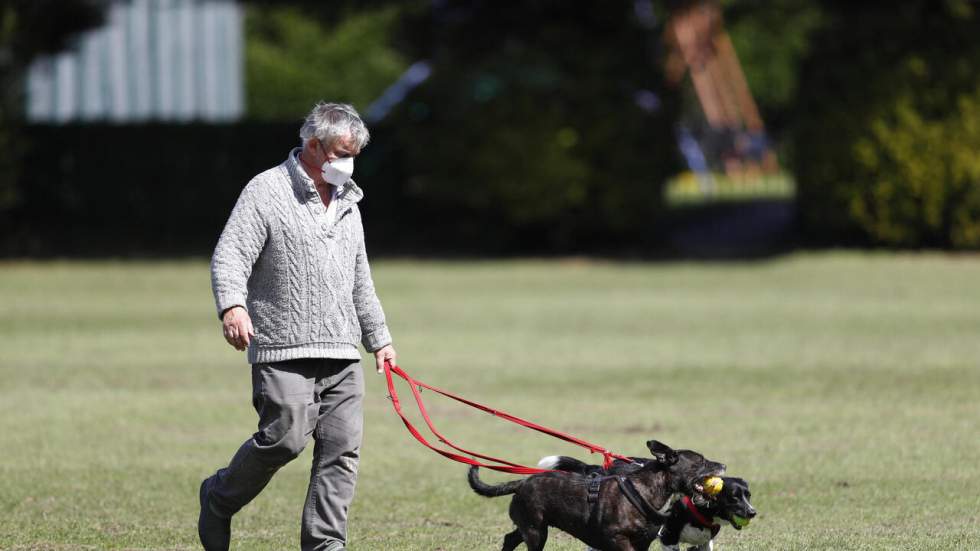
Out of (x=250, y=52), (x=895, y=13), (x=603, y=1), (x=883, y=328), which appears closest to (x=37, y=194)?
(x=603, y=1)

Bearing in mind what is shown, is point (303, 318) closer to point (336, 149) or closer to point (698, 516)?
point (336, 149)

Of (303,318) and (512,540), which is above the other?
(303,318)

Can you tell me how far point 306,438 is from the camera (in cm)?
593

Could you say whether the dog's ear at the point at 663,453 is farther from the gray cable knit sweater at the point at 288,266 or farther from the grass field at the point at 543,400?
the gray cable knit sweater at the point at 288,266

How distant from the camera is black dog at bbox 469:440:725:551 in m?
5.64

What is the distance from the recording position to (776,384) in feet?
39.3

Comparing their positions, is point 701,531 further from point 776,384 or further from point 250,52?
point 250,52

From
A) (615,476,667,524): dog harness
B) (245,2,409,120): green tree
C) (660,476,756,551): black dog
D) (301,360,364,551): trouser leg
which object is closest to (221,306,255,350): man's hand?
(301,360,364,551): trouser leg

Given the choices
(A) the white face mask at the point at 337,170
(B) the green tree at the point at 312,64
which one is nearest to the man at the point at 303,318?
(A) the white face mask at the point at 337,170

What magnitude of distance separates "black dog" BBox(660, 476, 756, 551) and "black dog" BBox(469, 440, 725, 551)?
6 centimetres

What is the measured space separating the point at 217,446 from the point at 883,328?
8.61 metres

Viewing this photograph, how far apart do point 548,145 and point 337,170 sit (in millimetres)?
19293

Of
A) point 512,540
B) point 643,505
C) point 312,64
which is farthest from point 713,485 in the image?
point 312,64

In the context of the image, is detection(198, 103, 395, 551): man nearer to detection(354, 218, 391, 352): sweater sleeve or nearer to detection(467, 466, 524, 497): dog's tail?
detection(354, 218, 391, 352): sweater sleeve
